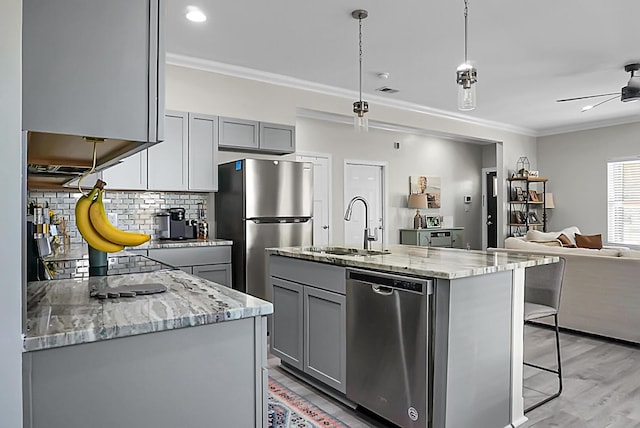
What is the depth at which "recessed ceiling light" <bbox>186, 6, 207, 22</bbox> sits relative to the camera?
3356 millimetres

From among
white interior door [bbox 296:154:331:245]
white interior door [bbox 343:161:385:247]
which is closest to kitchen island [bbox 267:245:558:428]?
white interior door [bbox 296:154:331:245]

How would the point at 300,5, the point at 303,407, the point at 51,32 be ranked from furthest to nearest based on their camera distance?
1. the point at 300,5
2. the point at 303,407
3. the point at 51,32

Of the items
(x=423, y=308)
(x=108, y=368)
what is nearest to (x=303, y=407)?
(x=423, y=308)

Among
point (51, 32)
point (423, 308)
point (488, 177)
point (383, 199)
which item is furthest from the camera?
point (488, 177)

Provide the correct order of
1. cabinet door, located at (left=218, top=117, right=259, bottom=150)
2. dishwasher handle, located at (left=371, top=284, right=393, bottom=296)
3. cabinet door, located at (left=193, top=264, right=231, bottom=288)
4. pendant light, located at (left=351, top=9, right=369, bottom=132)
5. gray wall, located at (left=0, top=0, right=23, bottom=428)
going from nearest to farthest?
gray wall, located at (left=0, top=0, right=23, bottom=428), dishwasher handle, located at (left=371, top=284, right=393, bottom=296), pendant light, located at (left=351, top=9, right=369, bottom=132), cabinet door, located at (left=193, top=264, right=231, bottom=288), cabinet door, located at (left=218, top=117, right=259, bottom=150)

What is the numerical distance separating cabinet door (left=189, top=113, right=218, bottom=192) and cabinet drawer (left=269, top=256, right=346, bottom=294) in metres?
1.44

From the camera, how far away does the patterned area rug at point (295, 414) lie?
247 centimetres

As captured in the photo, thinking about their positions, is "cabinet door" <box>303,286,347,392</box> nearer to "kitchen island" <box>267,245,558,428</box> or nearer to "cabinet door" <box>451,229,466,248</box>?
"kitchen island" <box>267,245,558,428</box>

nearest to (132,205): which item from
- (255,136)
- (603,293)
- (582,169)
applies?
(255,136)

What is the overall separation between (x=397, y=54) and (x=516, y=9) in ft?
3.94

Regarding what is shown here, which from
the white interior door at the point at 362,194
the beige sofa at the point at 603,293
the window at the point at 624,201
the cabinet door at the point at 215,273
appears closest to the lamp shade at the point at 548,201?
the window at the point at 624,201

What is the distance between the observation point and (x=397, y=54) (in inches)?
170

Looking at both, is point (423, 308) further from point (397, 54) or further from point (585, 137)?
point (585, 137)

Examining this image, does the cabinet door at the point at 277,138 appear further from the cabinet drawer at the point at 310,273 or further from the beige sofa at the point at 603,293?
the beige sofa at the point at 603,293
